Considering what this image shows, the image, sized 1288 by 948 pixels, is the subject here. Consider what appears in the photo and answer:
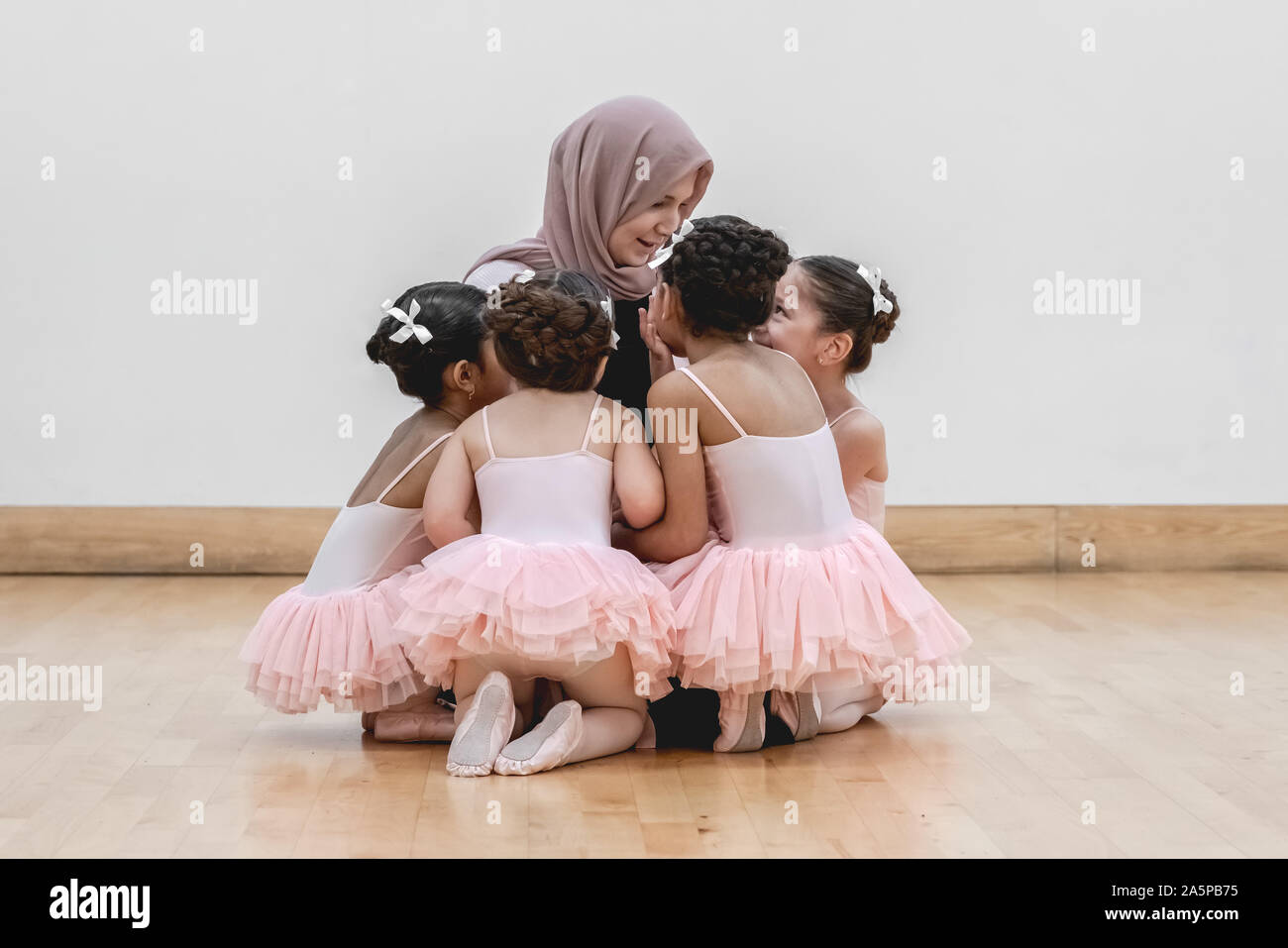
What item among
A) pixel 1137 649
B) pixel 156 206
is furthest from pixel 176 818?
pixel 156 206

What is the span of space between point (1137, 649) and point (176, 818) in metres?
2.14

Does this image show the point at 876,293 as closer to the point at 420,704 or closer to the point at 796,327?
the point at 796,327

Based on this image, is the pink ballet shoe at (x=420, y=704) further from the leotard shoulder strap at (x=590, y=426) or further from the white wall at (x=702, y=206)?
the white wall at (x=702, y=206)

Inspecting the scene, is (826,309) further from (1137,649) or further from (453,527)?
(1137,649)

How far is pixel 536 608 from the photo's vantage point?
2.19 metres

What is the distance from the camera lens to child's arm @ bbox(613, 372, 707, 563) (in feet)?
7.68

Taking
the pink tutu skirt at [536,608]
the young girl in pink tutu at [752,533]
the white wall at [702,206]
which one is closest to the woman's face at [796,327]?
the young girl in pink tutu at [752,533]

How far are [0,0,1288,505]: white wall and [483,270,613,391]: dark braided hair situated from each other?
6.99 feet

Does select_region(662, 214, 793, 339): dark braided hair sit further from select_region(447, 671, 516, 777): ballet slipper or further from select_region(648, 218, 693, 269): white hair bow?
select_region(447, 671, 516, 777): ballet slipper

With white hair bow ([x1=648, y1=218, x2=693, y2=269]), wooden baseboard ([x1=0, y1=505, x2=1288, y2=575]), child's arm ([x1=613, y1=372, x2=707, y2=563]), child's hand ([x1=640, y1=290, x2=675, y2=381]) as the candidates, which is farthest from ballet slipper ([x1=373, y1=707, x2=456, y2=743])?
wooden baseboard ([x1=0, y1=505, x2=1288, y2=575])

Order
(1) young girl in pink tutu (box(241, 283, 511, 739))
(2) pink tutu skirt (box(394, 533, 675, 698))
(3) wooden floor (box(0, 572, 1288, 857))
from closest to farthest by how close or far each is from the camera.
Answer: (3) wooden floor (box(0, 572, 1288, 857)), (2) pink tutu skirt (box(394, 533, 675, 698)), (1) young girl in pink tutu (box(241, 283, 511, 739))
